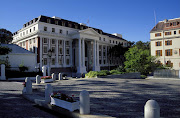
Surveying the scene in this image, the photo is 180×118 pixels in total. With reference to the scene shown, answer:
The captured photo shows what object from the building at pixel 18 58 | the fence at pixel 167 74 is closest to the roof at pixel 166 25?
the fence at pixel 167 74

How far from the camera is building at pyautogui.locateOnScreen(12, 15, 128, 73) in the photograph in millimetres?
42844

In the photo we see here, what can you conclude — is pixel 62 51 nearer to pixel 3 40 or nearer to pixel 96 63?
pixel 96 63

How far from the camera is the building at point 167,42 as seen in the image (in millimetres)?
39938

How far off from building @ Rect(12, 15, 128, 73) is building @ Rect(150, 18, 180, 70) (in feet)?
69.0

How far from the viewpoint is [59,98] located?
689 centimetres

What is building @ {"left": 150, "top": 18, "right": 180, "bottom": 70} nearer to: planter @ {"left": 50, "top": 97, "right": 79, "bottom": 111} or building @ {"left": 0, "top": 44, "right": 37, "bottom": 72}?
building @ {"left": 0, "top": 44, "right": 37, "bottom": 72}

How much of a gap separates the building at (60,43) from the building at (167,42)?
21024 mm

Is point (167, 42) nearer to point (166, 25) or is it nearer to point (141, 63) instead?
point (166, 25)

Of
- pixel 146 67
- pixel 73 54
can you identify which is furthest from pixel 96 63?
pixel 146 67

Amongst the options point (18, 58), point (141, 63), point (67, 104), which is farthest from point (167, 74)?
point (18, 58)

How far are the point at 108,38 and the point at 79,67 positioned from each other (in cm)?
2485

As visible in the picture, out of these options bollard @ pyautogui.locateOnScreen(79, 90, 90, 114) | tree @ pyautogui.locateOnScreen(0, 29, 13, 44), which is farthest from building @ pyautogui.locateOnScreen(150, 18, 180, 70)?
tree @ pyautogui.locateOnScreen(0, 29, 13, 44)

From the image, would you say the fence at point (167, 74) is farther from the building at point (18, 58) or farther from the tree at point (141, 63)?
the building at point (18, 58)

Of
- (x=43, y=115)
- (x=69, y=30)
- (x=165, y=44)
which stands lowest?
(x=43, y=115)
